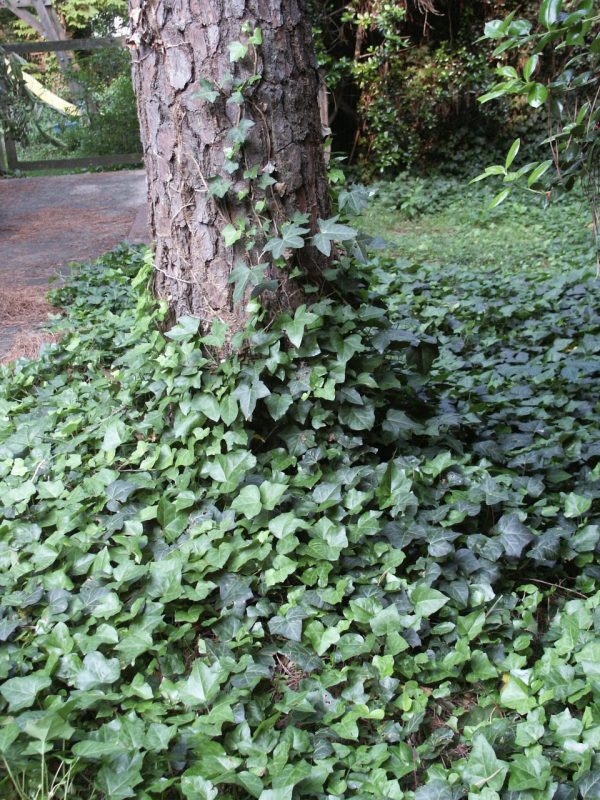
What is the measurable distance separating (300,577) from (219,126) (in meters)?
1.46

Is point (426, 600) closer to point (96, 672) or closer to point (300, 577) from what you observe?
point (300, 577)

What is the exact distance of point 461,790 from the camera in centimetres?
170

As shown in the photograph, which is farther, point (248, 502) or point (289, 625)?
point (248, 502)

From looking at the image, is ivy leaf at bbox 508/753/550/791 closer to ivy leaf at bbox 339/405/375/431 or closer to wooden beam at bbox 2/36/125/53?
ivy leaf at bbox 339/405/375/431

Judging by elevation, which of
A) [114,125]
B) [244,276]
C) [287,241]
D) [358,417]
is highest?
[114,125]

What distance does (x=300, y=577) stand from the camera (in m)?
2.21

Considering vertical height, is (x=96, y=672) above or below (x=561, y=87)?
below

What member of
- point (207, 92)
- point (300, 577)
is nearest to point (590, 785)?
point (300, 577)

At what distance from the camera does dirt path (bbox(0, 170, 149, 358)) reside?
15.8ft

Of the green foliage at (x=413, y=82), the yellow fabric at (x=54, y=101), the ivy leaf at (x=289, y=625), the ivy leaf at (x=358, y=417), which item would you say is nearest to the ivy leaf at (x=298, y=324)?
the ivy leaf at (x=358, y=417)

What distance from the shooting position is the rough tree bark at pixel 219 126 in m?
2.38

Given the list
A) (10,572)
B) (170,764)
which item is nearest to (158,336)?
(10,572)

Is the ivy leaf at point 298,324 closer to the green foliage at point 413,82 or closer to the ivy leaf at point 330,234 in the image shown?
the ivy leaf at point 330,234

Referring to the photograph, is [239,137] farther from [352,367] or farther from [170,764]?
[170,764]
